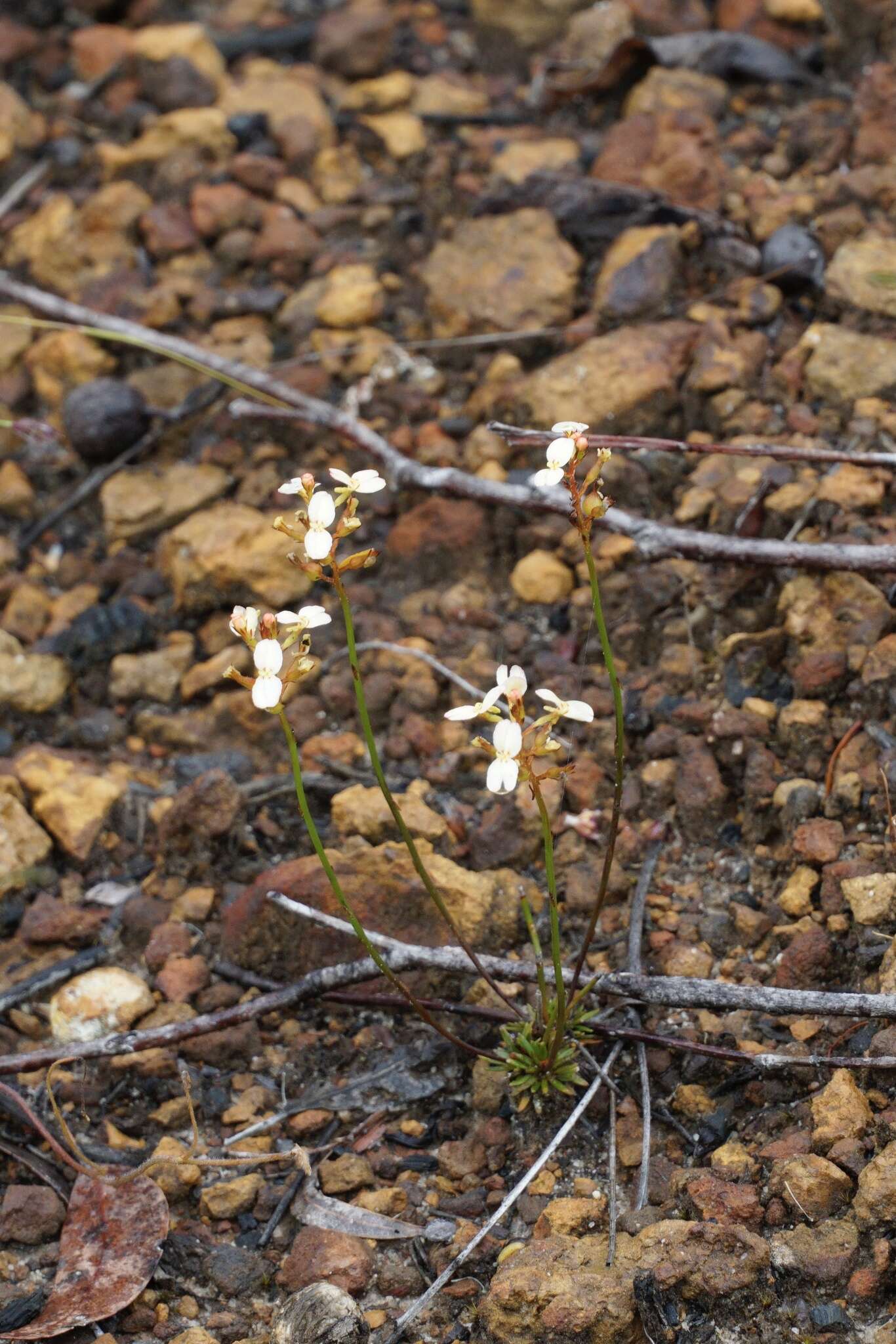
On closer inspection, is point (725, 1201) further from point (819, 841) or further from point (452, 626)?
point (452, 626)

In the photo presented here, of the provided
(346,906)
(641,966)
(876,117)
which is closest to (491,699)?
(346,906)

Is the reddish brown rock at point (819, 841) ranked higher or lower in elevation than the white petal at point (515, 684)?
lower

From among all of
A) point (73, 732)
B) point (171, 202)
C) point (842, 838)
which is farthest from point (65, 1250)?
point (171, 202)

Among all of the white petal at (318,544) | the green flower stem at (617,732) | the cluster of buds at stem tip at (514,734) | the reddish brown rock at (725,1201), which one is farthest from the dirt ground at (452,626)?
the white petal at (318,544)

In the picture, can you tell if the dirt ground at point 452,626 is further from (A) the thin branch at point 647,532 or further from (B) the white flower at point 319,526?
(B) the white flower at point 319,526

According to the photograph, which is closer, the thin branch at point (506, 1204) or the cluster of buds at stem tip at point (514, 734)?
the cluster of buds at stem tip at point (514, 734)

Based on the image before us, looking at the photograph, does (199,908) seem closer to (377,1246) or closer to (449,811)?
(449,811)

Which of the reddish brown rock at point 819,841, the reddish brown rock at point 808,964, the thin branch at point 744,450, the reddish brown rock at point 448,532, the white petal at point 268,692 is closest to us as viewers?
the white petal at point 268,692

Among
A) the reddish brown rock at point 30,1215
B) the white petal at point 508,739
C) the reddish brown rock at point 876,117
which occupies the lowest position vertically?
the reddish brown rock at point 30,1215
